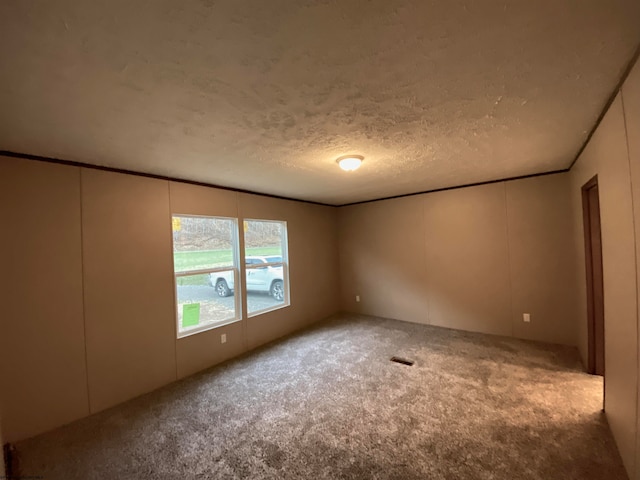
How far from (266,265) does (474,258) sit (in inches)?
127

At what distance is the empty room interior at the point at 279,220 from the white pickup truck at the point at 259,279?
0.14 feet

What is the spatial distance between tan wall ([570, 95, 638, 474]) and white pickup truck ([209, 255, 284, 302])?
3715 mm

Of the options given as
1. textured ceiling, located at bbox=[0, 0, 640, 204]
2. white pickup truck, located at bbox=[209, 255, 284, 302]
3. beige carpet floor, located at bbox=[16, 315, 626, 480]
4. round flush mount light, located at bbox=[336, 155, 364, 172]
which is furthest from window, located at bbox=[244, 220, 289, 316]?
round flush mount light, located at bbox=[336, 155, 364, 172]

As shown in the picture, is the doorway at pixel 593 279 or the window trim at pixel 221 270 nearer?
the doorway at pixel 593 279

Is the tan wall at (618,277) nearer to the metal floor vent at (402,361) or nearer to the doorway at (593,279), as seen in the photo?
the doorway at (593,279)

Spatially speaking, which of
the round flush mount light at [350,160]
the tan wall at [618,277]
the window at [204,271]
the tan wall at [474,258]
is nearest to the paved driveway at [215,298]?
the window at [204,271]

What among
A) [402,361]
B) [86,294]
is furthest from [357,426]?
[86,294]

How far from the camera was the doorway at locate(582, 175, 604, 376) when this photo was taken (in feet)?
8.65

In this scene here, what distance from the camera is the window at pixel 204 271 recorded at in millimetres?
3289

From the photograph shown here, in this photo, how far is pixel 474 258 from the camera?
4.16m

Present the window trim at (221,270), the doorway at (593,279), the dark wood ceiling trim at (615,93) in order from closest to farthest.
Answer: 1. the dark wood ceiling trim at (615,93)
2. the doorway at (593,279)
3. the window trim at (221,270)

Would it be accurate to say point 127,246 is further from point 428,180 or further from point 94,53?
point 428,180

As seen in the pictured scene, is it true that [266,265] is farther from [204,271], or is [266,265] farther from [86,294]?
[86,294]

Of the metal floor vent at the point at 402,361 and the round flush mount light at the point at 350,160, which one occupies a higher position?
the round flush mount light at the point at 350,160
